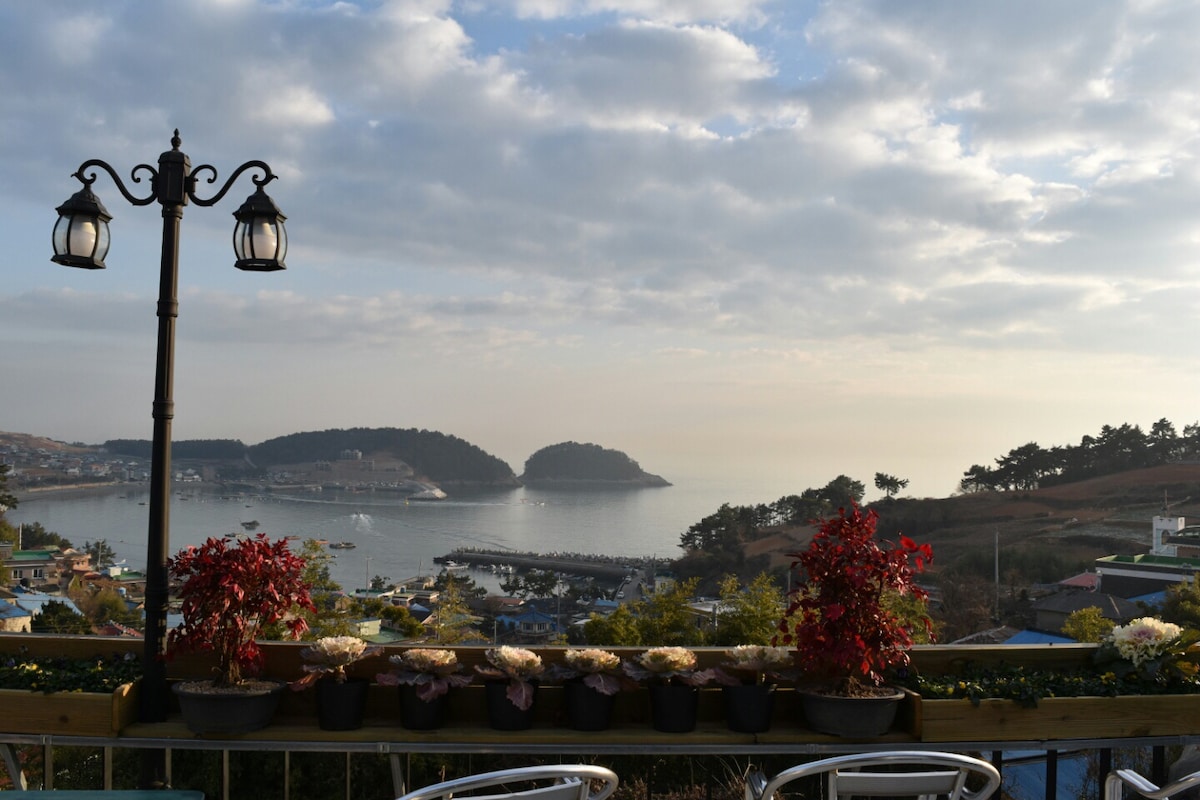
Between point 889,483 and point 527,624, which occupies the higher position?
point 889,483

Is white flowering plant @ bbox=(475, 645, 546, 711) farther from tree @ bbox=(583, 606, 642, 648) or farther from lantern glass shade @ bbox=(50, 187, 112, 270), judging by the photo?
tree @ bbox=(583, 606, 642, 648)

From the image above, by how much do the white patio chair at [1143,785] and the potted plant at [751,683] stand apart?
104cm

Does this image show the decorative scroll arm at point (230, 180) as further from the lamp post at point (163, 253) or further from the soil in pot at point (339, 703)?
the soil in pot at point (339, 703)

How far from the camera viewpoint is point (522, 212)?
14680 mm

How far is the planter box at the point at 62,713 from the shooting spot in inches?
116

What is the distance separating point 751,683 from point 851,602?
18.3 inches

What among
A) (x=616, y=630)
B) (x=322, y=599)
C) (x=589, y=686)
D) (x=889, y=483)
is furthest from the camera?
(x=889, y=483)

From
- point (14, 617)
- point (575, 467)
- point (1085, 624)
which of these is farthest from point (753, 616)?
point (575, 467)

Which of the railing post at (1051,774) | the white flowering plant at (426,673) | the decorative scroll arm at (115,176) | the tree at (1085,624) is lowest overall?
the tree at (1085,624)

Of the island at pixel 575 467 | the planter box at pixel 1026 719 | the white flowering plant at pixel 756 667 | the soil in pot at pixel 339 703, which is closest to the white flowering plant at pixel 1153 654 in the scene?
the planter box at pixel 1026 719

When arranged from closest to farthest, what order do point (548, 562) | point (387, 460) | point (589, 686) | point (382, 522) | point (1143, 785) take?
point (1143, 785) → point (589, 686) → point (548, 562) → point (382, 522) → point (387, 460)

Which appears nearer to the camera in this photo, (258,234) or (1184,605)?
(258,234)

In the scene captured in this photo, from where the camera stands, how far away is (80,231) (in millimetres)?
3268

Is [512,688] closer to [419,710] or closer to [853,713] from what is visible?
[419,710]
